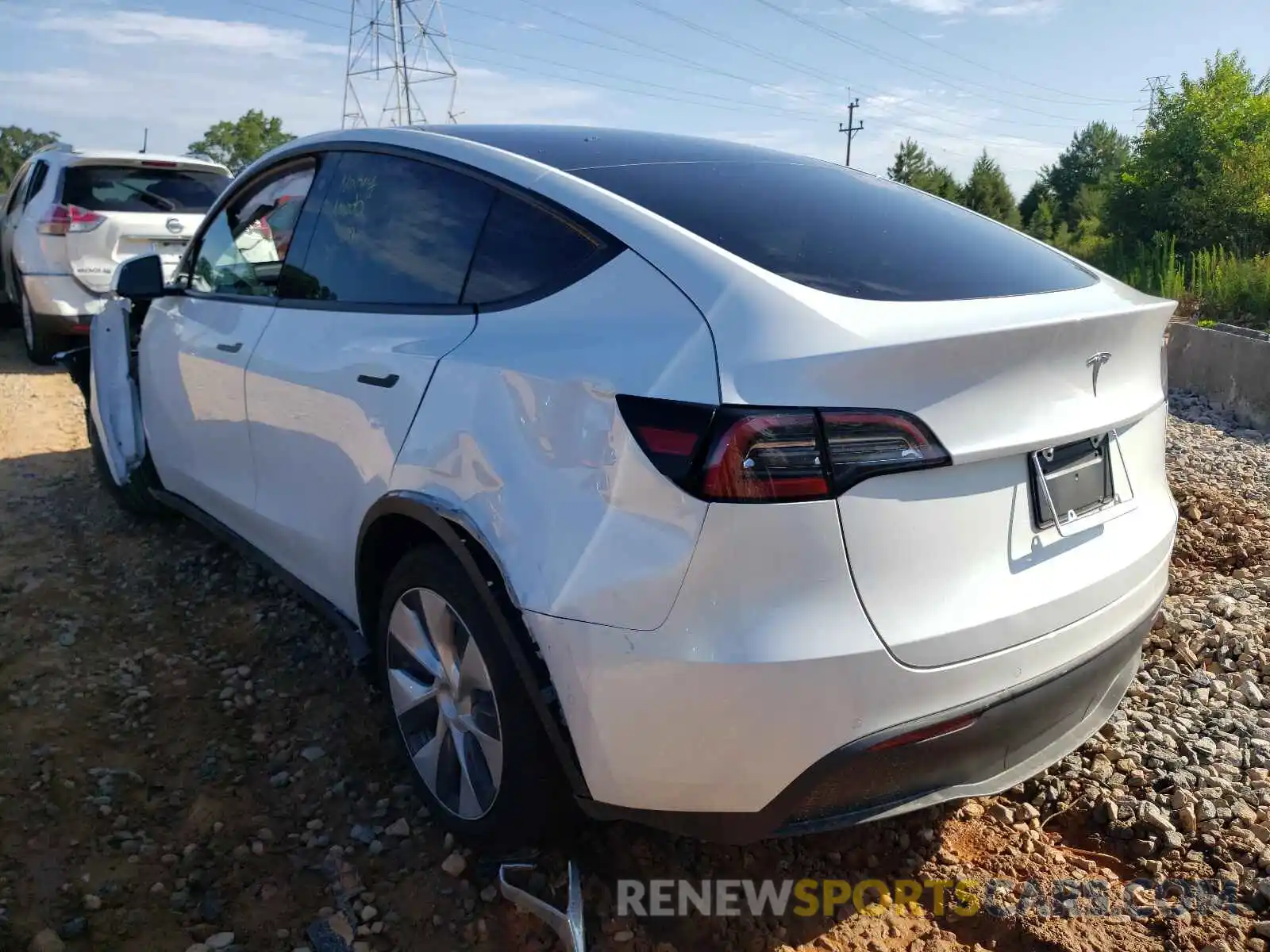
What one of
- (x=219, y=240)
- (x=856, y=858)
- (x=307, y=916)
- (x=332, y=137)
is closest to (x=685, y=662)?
(x=856, y=858)

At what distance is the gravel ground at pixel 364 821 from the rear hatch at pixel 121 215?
5191 mm

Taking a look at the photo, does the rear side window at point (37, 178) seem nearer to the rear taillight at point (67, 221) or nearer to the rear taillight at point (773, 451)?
the rear taillight at point (67, 221)

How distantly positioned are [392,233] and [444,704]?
137 cm

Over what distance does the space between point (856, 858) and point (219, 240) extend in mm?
3323

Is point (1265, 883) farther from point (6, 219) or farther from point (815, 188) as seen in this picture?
point (6, 219)

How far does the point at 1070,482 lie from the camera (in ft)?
6.94

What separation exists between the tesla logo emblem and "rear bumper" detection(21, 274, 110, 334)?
323 inches

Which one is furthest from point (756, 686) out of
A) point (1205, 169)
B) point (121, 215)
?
point (1205, 169)

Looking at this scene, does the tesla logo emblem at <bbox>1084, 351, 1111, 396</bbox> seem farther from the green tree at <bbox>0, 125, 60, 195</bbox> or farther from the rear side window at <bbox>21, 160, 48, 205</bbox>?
the green tree at <bbox>0, 125, 60, 195</bbox>

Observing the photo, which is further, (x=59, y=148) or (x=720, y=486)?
(x=59, y=148)

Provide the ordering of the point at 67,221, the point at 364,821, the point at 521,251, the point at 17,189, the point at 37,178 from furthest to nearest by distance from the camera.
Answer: the point at 17,189
the point at 37,178
the point at 67,221
the point at 364,821
the point at 521,251

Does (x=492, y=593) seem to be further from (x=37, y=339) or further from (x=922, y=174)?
(x=922, y=174)

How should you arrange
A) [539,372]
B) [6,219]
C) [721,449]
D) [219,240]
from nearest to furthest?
1. [721,449]
2. [539,372]
3. [219,240]
4. [6,219]

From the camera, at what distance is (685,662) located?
1783 millimetres
